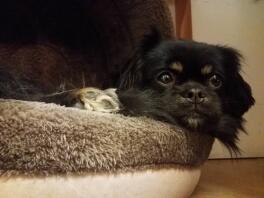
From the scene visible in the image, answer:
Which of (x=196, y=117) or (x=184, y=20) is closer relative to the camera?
(x=196, y=117)

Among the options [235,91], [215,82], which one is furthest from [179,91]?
[235,91]

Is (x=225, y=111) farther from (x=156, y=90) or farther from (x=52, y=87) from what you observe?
(x=52, y=87)

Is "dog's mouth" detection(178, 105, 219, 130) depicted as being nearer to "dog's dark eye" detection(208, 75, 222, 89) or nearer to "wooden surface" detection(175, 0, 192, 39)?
"dog's dark eye" detection(208, 75, 222, 89)

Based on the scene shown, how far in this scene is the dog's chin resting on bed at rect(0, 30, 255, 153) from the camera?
1240mm

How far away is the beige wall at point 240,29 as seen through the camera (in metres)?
2.07

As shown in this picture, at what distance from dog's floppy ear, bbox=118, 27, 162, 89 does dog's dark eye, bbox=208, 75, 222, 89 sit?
0.23 m

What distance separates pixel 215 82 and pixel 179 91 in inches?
7.3

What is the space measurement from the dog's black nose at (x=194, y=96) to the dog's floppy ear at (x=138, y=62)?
0.25m

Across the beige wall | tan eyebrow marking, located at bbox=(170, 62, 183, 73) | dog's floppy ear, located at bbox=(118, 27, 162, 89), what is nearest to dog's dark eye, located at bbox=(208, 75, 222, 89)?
tan eyebrow marking, located at bbox=(170, 62, 183, 73)

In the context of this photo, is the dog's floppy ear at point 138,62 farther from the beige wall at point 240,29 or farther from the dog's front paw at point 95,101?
the beige wall at point 240,29

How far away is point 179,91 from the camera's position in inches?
49.9

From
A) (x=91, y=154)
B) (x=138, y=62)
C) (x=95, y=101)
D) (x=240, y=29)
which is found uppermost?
(x=240, y=29)

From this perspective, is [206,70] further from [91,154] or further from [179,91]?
[91,154]

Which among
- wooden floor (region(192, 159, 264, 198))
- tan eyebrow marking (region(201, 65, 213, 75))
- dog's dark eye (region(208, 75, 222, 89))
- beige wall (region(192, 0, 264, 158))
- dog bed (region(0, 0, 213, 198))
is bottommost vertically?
wooden floor (region(192, 159, 264, 198))
